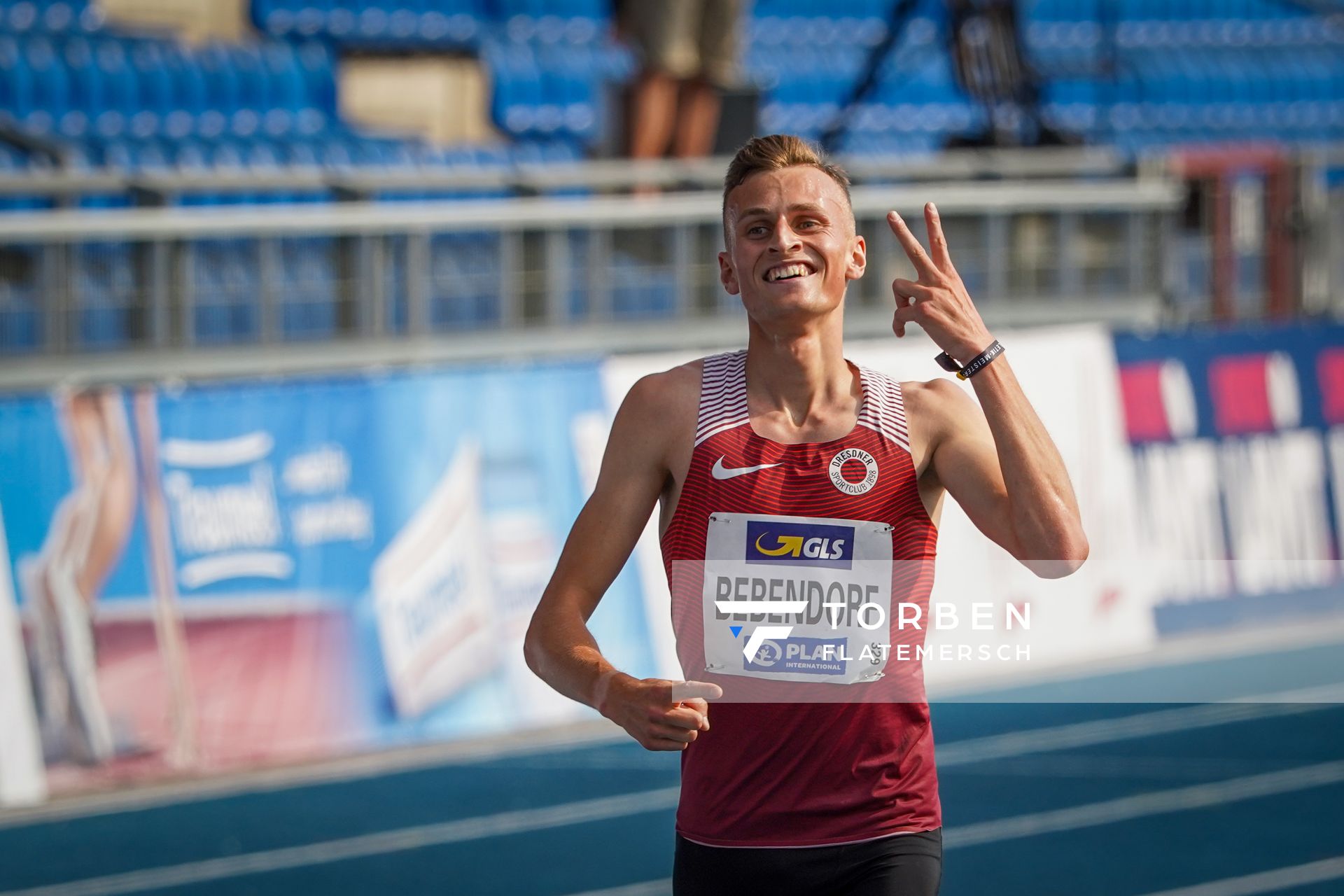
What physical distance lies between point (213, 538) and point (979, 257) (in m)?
4.84

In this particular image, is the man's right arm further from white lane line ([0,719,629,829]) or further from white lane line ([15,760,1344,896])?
white lane line ([0,719,629,829])

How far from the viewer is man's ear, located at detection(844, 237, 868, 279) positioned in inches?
114

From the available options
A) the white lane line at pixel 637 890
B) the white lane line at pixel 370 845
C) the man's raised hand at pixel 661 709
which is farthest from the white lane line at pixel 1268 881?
the man's raised hand at pixel 661 709

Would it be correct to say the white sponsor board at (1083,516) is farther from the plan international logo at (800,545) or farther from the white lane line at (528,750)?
the plan international logo at (800,545)

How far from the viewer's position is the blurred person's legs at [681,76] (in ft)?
37.8

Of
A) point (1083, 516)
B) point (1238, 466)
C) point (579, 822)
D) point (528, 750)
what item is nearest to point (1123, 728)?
point (1083, 516)

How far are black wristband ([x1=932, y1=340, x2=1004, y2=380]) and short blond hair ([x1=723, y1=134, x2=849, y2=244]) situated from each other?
31 cm

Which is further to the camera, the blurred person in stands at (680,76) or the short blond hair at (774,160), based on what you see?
the blurred person in stands at (680,76)

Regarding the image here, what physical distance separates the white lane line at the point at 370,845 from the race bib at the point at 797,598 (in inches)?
169

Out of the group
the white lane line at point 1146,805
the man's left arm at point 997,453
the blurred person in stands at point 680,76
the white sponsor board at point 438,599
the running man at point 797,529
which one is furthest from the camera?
the blurred person in stands at point 680,76

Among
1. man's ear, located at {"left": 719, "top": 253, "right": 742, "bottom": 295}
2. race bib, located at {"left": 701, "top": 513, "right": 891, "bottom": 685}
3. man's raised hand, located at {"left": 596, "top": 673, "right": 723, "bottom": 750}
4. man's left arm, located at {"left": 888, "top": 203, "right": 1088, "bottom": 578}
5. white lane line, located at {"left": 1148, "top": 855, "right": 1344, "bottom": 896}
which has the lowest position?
white lane line, located at {"left": 1148, "top": 855, "right": 1344, "bottom": 896}

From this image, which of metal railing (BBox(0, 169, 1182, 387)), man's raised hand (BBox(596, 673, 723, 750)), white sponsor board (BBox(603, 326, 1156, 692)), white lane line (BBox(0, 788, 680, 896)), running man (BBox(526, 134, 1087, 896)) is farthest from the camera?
white sponsor board (BBox(603, 326, 1156, 692))

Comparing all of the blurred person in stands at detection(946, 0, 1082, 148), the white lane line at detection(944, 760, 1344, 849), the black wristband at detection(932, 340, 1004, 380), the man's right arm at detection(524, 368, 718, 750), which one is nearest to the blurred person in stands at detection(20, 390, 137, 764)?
the white lane line at detection(944, 760, 1344, 849)

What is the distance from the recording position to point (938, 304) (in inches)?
110
